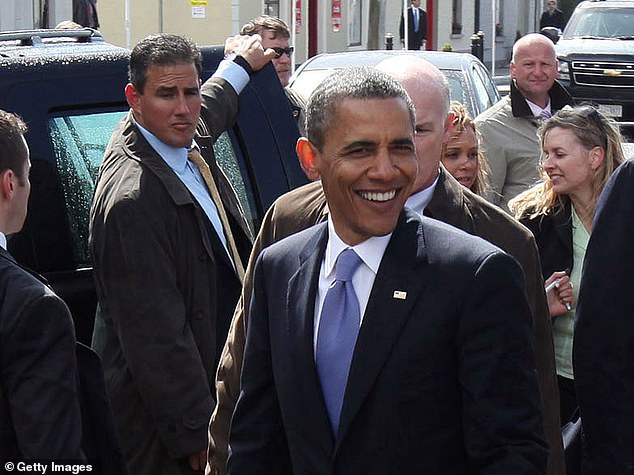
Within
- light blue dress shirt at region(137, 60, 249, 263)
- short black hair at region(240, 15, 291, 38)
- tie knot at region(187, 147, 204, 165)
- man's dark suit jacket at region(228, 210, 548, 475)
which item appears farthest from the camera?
short black hair at region(240, 15, 291, 38)

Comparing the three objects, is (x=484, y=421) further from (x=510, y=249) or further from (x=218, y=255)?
(x=218, y=255)

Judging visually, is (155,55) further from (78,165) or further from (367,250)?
(367,250)

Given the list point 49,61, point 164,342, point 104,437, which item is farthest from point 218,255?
point 104,437

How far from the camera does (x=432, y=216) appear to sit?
11.4ft

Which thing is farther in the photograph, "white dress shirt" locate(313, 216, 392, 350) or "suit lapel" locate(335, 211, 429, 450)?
"white dress shirt" locate(313, 216, 392, 350)

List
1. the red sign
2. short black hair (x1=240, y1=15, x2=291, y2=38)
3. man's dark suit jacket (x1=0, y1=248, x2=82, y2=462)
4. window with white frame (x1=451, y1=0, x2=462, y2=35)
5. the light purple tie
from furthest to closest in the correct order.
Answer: window with white frame (x1=451, y1=0, x2=462, y2=35)
the red sign
short black hair (x1=240, y1=15, x2=291, y2=38)
man's dark suit jacket (x1=0, y1=248, x2=82, y2=462)
the light purple tie

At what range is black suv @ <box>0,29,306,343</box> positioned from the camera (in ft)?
14.1

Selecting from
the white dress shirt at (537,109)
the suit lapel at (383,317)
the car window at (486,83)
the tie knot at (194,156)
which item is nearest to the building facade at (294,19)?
the car window at (486,83)

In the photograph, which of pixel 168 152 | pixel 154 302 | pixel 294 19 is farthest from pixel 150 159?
pixel 294 19

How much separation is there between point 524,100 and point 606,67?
46.6 feet

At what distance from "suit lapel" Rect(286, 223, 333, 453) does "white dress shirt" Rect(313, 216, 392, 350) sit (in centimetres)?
1

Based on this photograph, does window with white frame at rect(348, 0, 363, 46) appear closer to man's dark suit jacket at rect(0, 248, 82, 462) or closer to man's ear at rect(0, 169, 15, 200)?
man's ear at rect(0, 169, 15, 200)

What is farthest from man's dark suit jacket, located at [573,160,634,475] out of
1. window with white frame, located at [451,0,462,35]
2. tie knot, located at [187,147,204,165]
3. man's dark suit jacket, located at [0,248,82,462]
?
window with white frame, located at [451,0,462,35]

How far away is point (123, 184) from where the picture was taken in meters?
4.17
